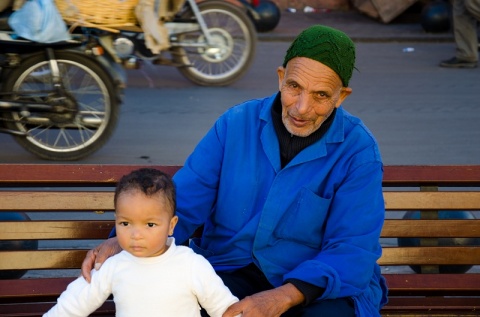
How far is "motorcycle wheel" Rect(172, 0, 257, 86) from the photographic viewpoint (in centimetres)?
1016

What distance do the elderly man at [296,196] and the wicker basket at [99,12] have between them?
3862 mm

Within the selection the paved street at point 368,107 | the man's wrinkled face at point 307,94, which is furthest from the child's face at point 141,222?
the paved street at point 368,107

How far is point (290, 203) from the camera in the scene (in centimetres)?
366

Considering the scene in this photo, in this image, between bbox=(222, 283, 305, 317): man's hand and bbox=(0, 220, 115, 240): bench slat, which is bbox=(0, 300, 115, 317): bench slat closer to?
bbox=(0, 220, 115, 240): bench slat

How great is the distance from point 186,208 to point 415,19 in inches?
535

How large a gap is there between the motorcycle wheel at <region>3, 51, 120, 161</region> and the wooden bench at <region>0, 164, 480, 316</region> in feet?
10.3

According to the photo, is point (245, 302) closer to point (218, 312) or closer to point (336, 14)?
point (218, 312)

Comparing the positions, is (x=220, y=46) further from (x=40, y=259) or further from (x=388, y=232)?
(x=40, y=259)

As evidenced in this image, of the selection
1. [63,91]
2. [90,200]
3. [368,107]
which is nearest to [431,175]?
[90,200]

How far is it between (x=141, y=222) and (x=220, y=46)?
23.1 feet

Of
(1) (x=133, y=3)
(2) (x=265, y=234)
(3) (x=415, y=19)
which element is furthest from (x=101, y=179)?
(3) (x=415, y=19)

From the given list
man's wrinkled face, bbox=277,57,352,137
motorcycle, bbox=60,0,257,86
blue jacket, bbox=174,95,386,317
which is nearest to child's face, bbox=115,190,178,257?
blue jacket, bbox=174,95,386,317

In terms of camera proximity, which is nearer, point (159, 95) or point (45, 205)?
point (45, 205)

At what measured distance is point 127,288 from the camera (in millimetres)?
3393
